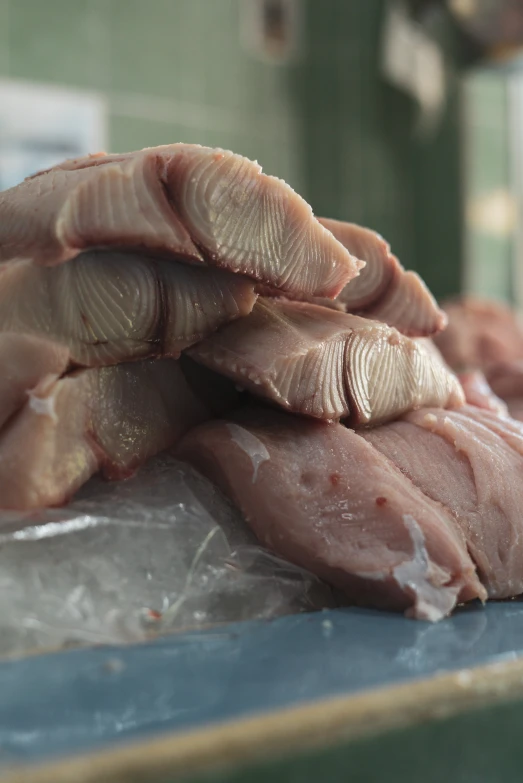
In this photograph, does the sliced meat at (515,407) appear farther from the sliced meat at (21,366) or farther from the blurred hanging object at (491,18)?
the blurred hanging object at (491,18)

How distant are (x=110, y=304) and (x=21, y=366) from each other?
121mm

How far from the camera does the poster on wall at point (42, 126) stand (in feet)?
14.9

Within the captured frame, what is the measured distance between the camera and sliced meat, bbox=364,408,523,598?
3.33 feet

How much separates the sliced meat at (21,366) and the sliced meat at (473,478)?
398mm

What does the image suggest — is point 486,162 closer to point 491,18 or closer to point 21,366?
point 491,18

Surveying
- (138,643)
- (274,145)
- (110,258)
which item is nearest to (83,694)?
(138,643)

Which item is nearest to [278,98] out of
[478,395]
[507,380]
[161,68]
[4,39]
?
[161,68]

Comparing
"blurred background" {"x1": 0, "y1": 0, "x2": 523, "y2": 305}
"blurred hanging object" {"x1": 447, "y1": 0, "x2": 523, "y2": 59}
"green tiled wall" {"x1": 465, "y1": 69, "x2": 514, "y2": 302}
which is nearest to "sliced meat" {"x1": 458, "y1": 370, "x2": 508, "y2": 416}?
"blurred hanging object" {"x1": 447, "y1": 0, "x2": 523, "y2": 59}

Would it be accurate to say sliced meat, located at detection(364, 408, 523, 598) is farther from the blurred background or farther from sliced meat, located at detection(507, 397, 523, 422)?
the blurred background

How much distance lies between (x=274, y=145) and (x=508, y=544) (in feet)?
16.3

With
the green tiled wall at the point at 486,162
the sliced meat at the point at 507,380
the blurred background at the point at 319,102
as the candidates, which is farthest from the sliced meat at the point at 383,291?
the green tiled wall at the point at 486,162

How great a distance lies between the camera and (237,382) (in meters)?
1.07

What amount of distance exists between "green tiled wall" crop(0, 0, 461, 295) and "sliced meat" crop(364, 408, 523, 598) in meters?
4.13

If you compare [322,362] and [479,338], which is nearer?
[322,362]
